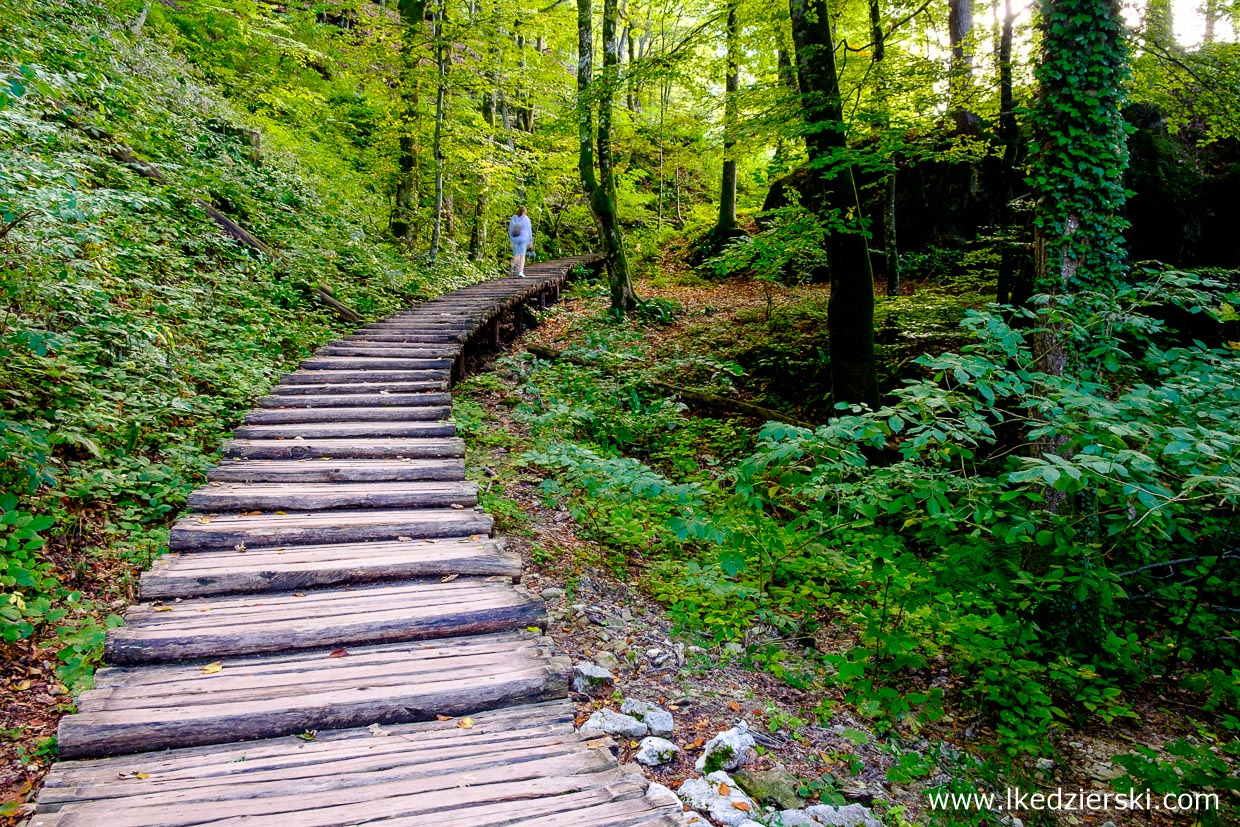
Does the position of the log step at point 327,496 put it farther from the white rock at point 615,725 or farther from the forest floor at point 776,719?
the white rock at point 615,725

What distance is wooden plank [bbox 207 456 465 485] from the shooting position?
476 centimetres

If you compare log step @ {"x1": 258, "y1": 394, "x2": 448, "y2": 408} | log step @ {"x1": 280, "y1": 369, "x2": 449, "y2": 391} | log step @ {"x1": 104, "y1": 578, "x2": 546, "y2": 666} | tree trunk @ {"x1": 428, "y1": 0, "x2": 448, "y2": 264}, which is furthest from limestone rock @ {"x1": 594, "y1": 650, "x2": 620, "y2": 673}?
tree trunk @ {"x1": 428, "y1": 0, "x2": 448, "y2": 264}

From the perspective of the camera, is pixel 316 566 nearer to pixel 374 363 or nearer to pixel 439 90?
pixel 374 363

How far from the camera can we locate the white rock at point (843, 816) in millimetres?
3346

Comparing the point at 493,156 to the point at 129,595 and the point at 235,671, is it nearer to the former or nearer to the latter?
the point at 129,595

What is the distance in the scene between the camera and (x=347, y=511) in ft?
14.7

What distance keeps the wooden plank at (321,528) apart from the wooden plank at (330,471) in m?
0.54

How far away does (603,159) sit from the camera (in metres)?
13.4

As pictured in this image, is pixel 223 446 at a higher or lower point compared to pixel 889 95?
lower

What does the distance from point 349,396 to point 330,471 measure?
6.48 feet

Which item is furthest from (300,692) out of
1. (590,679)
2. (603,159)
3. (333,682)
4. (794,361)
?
(603,159)

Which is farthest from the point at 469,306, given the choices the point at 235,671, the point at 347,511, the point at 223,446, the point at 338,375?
the point at 235,671

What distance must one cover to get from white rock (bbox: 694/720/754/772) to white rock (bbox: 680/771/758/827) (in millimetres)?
96

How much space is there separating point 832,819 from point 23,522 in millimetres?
4866
